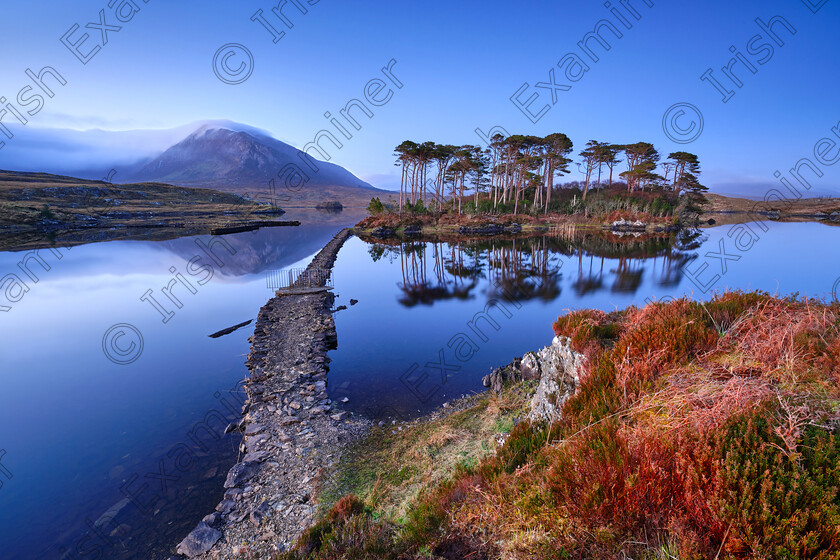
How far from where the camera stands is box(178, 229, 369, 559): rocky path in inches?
191

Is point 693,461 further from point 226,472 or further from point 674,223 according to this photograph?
point 674,223

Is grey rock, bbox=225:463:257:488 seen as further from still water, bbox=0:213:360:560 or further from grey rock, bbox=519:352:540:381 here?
grey rock, bbox=519:352:540:381

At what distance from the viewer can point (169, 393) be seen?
948 centimetres

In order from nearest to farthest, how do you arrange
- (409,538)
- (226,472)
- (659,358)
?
(409,538) → (659,358) → (226,472)

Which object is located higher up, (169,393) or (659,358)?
(659,358)

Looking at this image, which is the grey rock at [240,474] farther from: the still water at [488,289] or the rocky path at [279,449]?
the still water at [488,289]

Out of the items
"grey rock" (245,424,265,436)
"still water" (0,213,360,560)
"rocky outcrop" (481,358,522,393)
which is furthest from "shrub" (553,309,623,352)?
"still water" (0,213,360,560)

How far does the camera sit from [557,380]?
6.46m

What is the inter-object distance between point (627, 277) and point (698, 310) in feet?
60.2

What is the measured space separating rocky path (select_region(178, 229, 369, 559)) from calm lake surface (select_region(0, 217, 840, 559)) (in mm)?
585

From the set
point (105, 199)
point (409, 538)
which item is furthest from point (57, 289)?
point (105, 199)

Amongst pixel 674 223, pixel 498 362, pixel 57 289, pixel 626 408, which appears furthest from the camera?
pixel 674 223

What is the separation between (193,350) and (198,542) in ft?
29.9

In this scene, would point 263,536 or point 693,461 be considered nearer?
point 693,461
